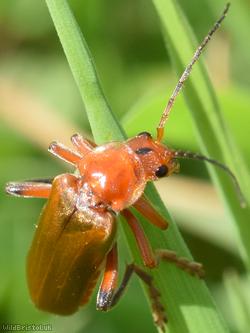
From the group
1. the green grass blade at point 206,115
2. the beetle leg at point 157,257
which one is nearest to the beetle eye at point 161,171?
the green grass blade at point 206,115

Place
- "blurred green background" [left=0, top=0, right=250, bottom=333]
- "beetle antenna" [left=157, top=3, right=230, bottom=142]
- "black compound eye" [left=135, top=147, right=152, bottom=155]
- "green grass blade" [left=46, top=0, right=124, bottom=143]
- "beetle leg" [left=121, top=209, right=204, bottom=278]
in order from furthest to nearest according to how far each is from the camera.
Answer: "blurred green background" [left=0, top=0, right=250, bottom=333]
"black compound eye" [left=135, top=147, right=152, bottom=155]
"beetle antenna" [left=157, top=3, right=230, bottom=142]
"beetle leg" [left=121, top=209, right=204, bottom=278]
"green grass blade" [left=46, top=0, right=124, bottom=143]

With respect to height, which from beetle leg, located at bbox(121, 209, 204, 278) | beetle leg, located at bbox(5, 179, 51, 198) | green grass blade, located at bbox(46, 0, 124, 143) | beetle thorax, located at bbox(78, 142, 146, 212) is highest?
green grass blade, located at bbox(46, 0, 124, 143)

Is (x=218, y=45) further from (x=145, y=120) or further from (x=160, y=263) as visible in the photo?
(x=160, y=263)

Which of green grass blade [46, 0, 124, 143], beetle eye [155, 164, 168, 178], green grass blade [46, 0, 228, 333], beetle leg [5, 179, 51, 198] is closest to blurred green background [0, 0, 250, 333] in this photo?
beetle eye [155, 164, 168, 178]

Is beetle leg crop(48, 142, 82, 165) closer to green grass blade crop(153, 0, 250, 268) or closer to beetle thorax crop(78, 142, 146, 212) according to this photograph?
beetle thorax crop(78, 142, 146, 212)

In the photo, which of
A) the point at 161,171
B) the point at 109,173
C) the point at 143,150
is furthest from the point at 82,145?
the point at 161,171

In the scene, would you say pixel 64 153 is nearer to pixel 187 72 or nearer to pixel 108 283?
pixel 108 283
